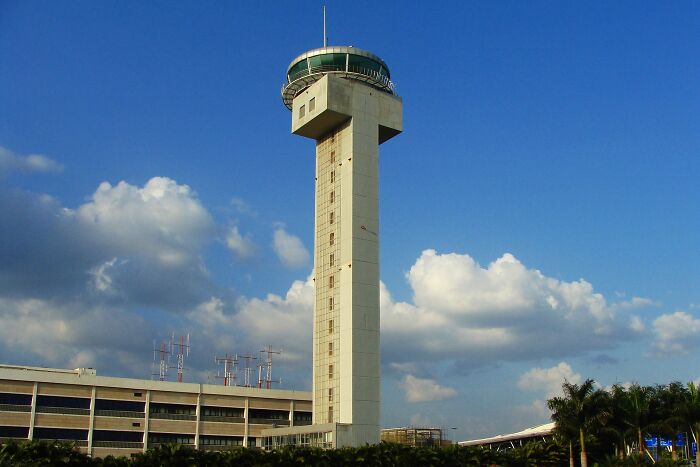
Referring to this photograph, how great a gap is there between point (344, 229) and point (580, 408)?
118ft

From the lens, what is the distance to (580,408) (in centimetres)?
9250

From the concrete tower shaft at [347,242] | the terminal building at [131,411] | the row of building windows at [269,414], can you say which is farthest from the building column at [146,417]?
the concrete tower shaft at [347,242]

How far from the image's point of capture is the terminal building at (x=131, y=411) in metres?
103

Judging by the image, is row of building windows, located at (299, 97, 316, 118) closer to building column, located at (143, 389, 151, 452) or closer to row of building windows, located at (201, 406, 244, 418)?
building column, located at (143, 389, 151, 452)

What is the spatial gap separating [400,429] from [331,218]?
2198 inches

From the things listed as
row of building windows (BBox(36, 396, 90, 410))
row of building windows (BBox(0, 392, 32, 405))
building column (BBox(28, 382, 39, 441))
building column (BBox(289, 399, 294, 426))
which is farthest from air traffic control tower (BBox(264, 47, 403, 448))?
row of building windows (BBox(0, 392, 32, 405))

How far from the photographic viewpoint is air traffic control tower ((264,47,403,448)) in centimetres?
9388

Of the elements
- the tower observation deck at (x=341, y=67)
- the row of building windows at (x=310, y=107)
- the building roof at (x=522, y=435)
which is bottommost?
the building roof at (x=522, y=435)

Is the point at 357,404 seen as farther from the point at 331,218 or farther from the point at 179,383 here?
the point at 179,383

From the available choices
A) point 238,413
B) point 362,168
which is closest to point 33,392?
point 238,413

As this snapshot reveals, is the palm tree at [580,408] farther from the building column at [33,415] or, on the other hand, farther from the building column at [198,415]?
the building column at [33,415]

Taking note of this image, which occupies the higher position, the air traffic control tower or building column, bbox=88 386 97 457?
the air traffic control tower

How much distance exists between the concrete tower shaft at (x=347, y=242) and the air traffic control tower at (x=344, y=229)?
0.13 meters

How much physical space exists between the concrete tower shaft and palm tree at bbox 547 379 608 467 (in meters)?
22.2
